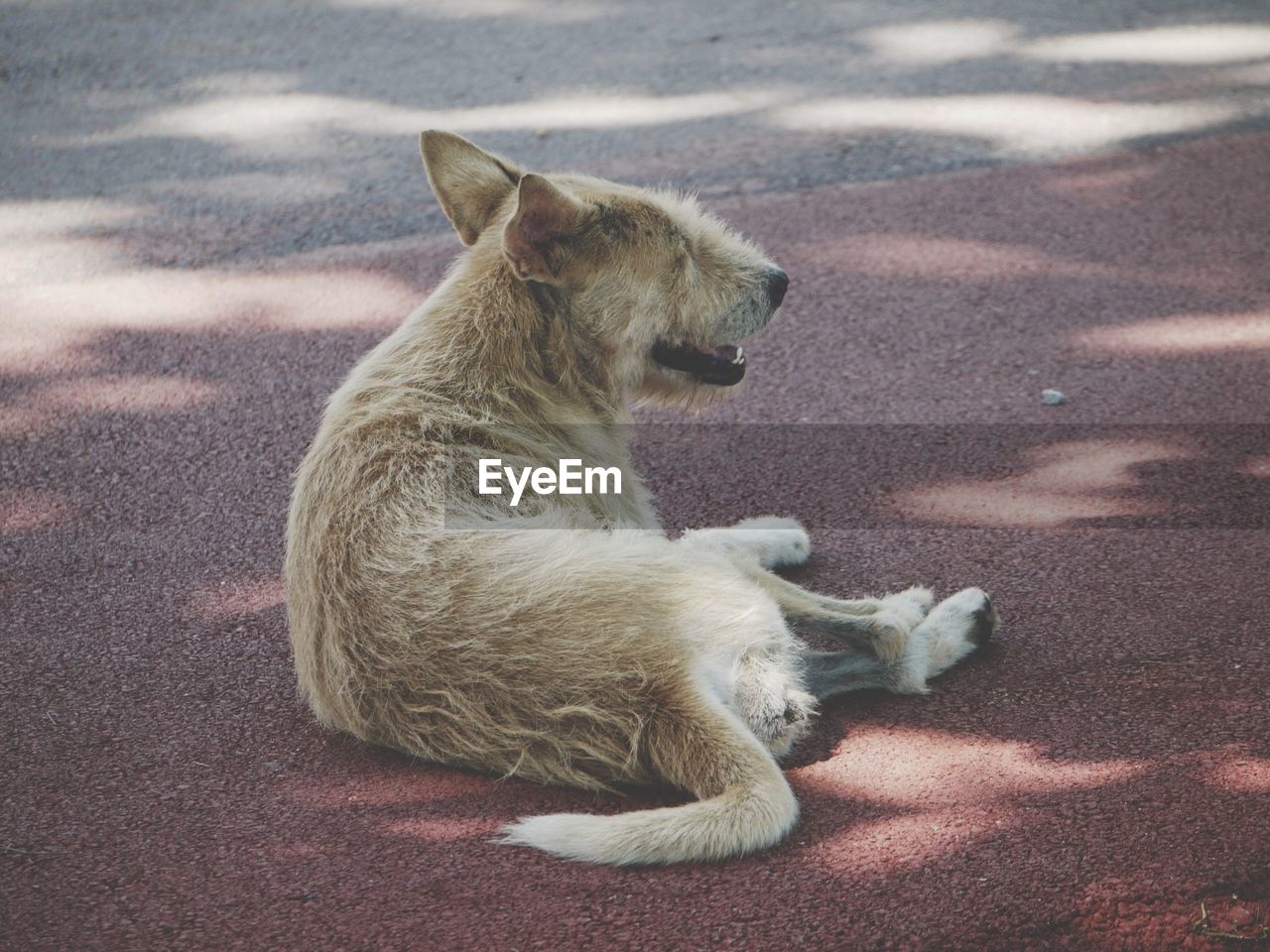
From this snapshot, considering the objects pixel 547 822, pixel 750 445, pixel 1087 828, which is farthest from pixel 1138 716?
pixel 750 445

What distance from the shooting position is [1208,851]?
2840 mm

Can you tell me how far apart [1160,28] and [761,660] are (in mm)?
7269

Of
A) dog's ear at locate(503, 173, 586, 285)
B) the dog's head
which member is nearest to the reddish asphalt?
the dog's head

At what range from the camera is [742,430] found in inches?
199

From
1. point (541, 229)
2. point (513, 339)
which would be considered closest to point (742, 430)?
point (513, 339)

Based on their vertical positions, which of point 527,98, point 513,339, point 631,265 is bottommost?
point 513,339

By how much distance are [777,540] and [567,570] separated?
1.18 m

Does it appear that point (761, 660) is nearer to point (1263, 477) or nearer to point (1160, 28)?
point (1263, 477)

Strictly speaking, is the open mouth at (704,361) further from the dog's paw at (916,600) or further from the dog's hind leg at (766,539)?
the dog's paw at (916,600)

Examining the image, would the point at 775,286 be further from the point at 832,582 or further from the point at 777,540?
the point at 832,582

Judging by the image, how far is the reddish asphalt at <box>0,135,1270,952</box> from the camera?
9.16 feet

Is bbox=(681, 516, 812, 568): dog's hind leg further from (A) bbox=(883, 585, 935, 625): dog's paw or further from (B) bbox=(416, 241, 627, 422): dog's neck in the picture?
(B) bbox=(416, 241, 627, 422): dog's neck

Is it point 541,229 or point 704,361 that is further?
point 704,361

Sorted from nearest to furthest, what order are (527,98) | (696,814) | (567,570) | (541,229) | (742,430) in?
1. (696,814)
2. (567,570)
3. (541,229)
4. (742,430)
5. (527,98)
